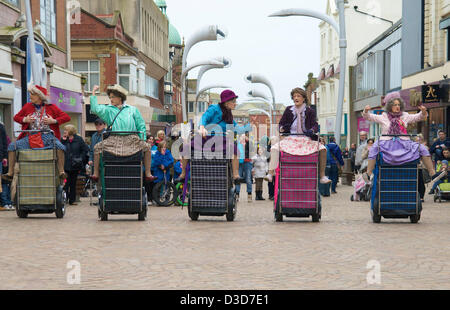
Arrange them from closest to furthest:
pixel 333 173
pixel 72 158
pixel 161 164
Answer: pixel 72 158 < pixel 161 164 < pixel 333 173

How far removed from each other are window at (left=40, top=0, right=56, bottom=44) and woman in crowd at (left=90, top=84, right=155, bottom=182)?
20.2 meters

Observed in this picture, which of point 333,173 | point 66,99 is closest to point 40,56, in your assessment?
point 66,99

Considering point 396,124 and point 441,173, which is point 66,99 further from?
point 396,124

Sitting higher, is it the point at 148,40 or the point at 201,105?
the point at 148,40

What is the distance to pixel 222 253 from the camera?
7941 mm

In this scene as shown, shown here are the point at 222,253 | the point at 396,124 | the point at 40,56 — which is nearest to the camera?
the point at 222,253

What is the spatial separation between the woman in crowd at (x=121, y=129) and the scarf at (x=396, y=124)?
3.35 meters

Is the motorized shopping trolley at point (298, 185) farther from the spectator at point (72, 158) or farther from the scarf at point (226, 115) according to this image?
the spectator at point (72, 158)

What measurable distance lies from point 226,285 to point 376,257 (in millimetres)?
2163

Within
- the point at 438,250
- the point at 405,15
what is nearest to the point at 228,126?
the point at 438,250

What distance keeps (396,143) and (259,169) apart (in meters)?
Answer: 10.7

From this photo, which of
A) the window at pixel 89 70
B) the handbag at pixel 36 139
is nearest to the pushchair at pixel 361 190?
the handbag at pixel 36 139

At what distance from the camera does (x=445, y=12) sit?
32.6 m

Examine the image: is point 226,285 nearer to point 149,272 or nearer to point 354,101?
point 149,272
